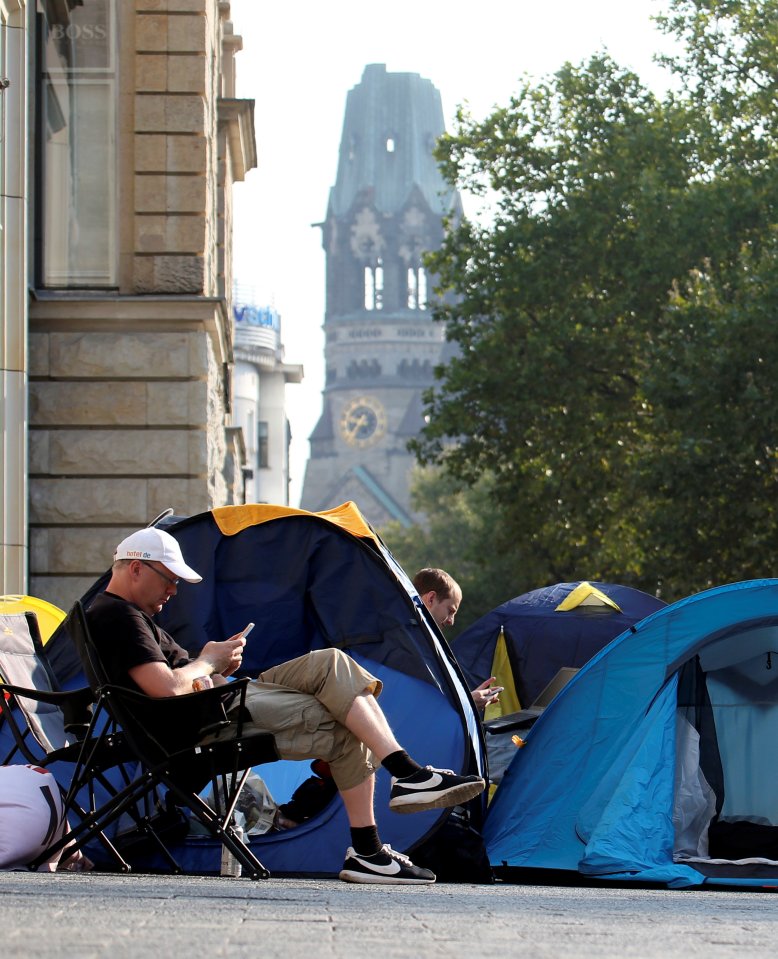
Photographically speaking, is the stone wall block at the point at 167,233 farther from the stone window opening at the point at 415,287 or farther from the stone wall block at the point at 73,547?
the stone window opening at the point at 415,287

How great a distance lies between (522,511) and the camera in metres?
30.7

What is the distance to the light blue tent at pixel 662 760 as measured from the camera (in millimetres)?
7660

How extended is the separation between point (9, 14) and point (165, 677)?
859cm

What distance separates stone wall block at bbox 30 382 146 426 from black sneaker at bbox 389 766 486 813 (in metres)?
9.20

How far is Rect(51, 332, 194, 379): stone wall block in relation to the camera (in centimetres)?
1529

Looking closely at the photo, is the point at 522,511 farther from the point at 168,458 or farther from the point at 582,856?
the point at 582,856

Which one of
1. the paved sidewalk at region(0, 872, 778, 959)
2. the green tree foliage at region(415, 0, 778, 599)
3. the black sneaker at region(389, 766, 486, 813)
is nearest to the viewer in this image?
the paved sidewalk at region(0, 872, 778, 959)

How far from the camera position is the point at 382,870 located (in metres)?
6.53

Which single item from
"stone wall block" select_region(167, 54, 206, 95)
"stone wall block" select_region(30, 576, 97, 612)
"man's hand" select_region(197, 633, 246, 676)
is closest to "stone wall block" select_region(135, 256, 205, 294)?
"stone wall block" select_region(167, 54, 206, 95)

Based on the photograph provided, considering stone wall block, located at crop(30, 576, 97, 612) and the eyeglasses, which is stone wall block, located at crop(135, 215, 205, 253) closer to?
stone wall block, located at crop(30, 576, 97, 612)

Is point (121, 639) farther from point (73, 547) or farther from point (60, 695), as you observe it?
point (73, 547)

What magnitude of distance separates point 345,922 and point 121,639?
2.26 metres

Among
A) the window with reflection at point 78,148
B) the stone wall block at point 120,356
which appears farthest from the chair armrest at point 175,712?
the window with reflection at point 78,148

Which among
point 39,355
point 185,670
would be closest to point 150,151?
point 39,355
